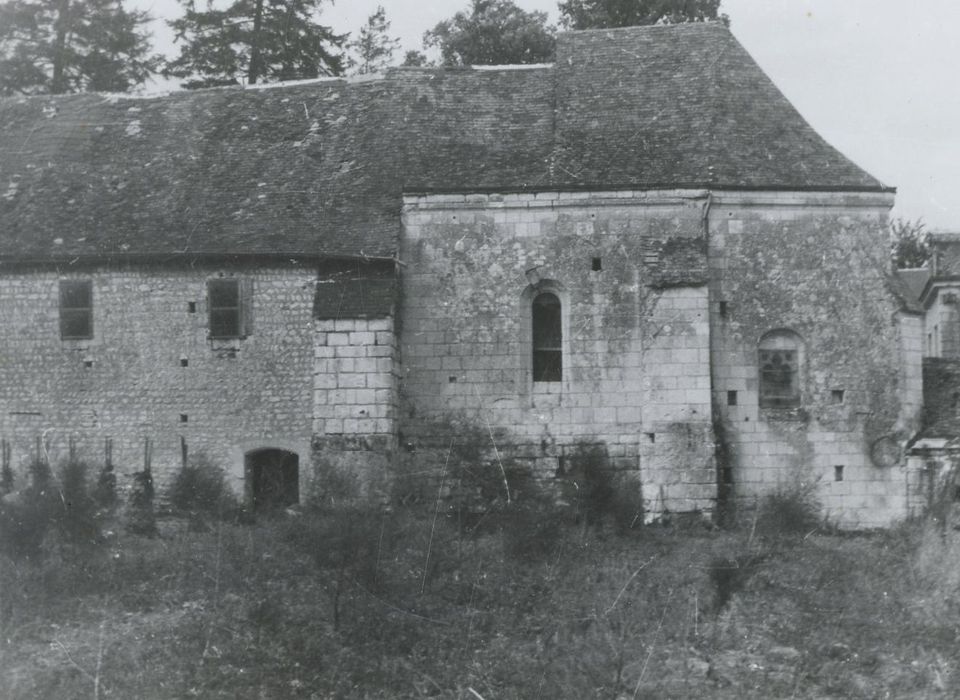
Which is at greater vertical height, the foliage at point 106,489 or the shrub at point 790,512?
the foliage at point 106,489

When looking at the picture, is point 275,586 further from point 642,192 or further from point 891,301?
point 891,301

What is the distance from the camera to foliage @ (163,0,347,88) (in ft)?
115

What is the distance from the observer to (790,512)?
2130cm

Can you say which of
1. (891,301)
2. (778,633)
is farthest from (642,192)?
(778,633)

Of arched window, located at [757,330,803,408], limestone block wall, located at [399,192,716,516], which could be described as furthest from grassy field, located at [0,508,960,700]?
arched window, located at [757,330,803,408]

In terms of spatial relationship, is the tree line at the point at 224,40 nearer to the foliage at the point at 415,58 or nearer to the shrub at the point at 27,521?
the foliage at the point at 415,58

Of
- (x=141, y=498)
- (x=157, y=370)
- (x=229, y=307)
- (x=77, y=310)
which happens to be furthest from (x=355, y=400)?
(x=77, y=310)

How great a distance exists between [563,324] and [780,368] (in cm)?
398

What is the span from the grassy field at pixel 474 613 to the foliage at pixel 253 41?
18362 mm

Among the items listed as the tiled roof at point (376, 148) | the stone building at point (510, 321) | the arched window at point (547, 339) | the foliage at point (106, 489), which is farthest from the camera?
the tiled roof at point (376, 148)

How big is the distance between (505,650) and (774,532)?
6.14 m

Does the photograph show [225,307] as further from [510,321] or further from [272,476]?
[510,321]

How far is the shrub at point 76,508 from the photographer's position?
19.5 m

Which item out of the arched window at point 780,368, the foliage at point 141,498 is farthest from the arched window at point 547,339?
the foliage at point 141,498
